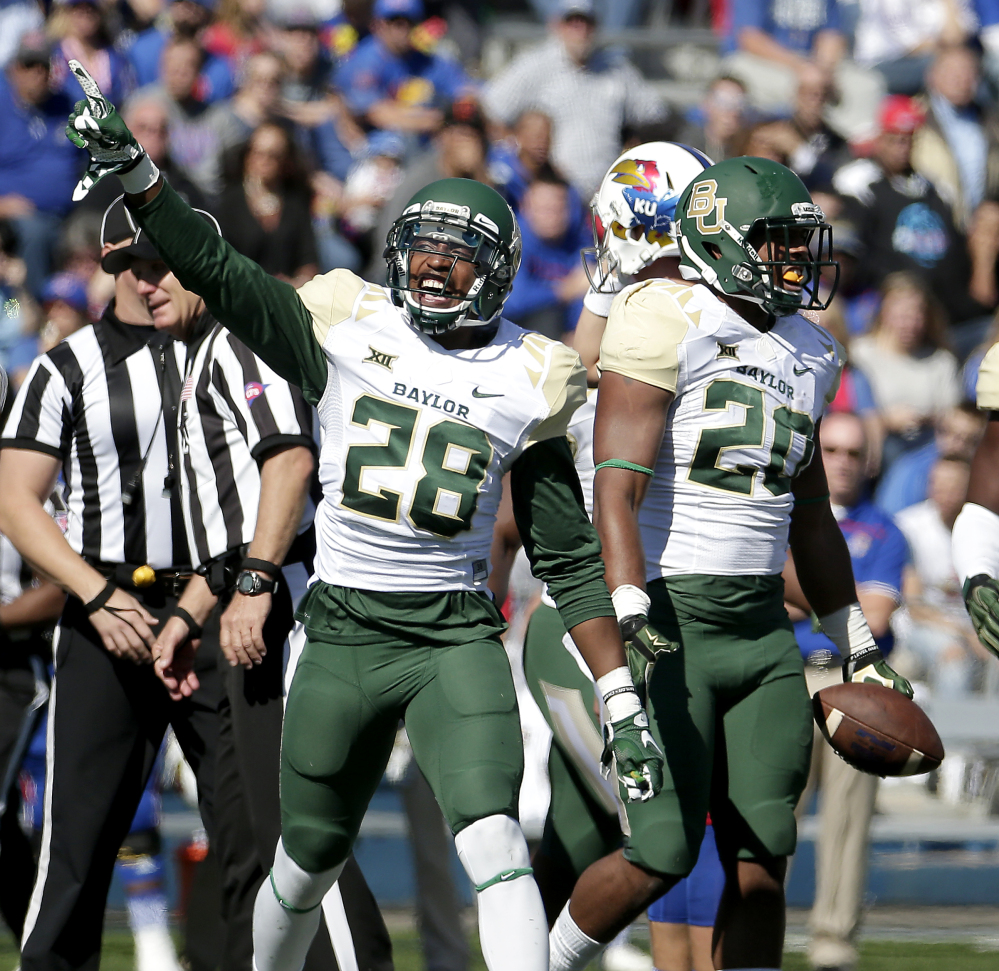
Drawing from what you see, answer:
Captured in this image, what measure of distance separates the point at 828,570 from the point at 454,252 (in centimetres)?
130

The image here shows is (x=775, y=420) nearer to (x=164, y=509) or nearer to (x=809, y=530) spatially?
(x=809, y=530)

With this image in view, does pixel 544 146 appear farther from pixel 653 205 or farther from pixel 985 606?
pixel 985 606

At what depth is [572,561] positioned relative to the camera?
370 cm

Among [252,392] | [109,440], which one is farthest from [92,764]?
[252,392]

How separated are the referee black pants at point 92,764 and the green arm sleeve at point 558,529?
1038 millimetres

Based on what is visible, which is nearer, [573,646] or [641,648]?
[641,648]

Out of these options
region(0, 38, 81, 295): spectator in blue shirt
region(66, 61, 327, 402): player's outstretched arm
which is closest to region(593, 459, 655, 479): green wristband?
region(66, 61, 327, 402): player's outstretched arm

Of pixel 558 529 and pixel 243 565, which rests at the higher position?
pixel 558 529

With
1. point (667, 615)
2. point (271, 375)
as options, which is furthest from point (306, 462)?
point (667, 615)

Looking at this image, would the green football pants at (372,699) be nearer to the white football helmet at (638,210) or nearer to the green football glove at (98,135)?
the green football glove at (98,135)

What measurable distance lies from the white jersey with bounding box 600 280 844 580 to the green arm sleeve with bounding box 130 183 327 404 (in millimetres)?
693

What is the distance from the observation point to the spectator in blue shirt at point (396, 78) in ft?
32.8

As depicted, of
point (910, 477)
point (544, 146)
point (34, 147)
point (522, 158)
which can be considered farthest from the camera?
point (34, 147)

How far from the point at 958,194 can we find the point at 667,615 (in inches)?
260
